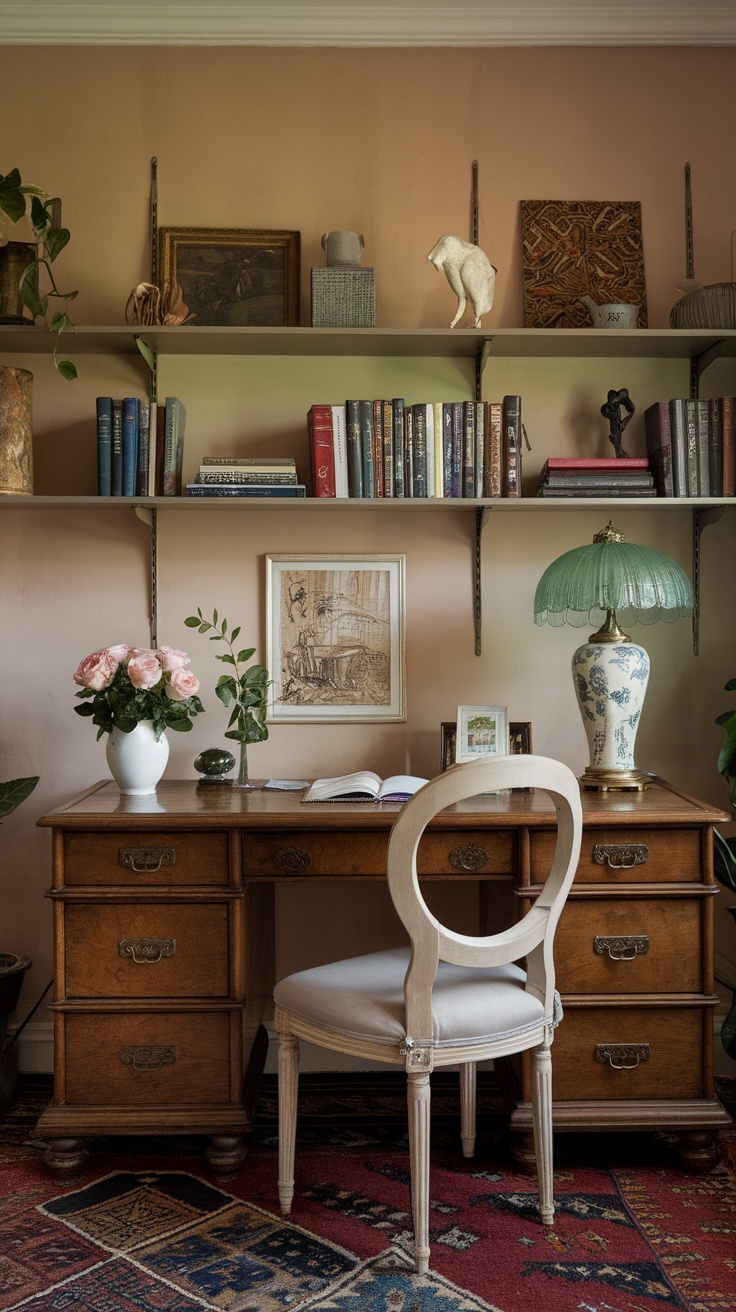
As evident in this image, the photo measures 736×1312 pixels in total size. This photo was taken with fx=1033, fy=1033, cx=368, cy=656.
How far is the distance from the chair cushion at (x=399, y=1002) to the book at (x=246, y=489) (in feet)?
Result: 3.71

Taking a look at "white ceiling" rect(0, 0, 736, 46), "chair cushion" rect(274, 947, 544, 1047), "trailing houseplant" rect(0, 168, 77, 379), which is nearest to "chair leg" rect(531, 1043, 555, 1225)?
"chair cushion" rect(274, 947, 544, 1047)

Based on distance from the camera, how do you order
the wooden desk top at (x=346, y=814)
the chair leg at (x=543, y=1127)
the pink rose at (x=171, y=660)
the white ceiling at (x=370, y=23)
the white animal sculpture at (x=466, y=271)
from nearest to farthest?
the chair leg at (x=543, y=1127)
the wooden desk top at (x=346, y=814)
the pink rose at (x=171, y=660)
the white animal sculpture at (x=466, y=271)
the white ceiling at (x=370, y=23)

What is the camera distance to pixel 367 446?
8.32ft

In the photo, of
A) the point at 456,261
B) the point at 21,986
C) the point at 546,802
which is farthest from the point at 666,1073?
the point at 456,261

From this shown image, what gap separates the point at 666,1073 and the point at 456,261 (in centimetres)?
191

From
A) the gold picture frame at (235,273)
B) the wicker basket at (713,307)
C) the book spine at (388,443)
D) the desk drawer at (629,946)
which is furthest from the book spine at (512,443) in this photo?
the desk drawer at (629,946)

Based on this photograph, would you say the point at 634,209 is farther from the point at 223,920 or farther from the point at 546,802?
the point at 223,920

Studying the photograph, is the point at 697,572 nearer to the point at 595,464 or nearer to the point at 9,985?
the point at 595,464

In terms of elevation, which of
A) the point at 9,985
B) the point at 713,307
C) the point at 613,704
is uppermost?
the point at 713,307

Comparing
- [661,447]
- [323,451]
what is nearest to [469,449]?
[323,451]

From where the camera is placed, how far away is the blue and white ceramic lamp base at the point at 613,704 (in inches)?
94.1

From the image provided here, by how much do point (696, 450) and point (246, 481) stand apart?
3.66ft

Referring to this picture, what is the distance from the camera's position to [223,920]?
218 centimetres

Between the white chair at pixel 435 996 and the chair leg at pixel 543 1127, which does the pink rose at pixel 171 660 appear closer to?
the white chair at pixel 435 996
